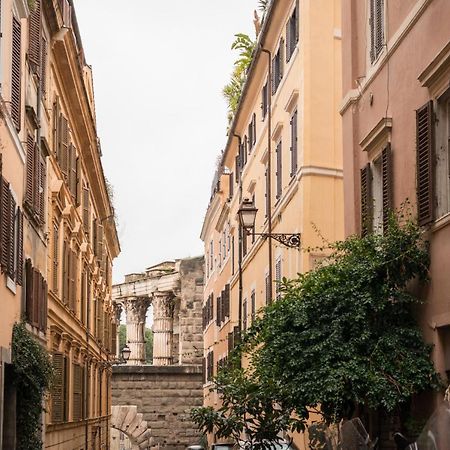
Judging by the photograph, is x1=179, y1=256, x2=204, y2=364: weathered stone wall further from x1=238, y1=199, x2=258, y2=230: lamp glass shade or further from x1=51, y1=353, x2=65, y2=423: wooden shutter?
x1=238, y1=199, x2=258, y2=230: lamp glass shade

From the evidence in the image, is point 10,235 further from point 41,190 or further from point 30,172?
point 41,190

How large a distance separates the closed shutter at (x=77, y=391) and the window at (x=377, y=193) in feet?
51.4

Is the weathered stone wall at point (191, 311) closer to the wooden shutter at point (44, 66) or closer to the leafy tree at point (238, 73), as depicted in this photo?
the leafy tree at point (238, 73)

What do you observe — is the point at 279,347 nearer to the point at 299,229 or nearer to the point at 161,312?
the point at 299,229

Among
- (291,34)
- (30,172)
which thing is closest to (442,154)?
(30,172)

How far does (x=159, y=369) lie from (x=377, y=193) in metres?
43.2

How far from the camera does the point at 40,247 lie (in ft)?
77.1

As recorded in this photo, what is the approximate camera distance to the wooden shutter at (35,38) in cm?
2222

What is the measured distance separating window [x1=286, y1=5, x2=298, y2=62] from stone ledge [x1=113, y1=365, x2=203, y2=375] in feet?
112

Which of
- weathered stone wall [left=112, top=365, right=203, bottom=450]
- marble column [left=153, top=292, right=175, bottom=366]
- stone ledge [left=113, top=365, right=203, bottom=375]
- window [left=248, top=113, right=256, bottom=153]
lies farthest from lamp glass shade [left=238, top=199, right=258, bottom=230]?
marble column [left=153, top=292, right=175, bottom=366]

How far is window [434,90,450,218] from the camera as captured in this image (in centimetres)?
1430

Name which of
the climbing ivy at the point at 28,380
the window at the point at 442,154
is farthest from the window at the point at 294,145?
the window at the point at 442,154

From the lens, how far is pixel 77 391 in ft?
107

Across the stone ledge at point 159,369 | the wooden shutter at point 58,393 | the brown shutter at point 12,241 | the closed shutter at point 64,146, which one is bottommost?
the wooden shutter at point 58,393
